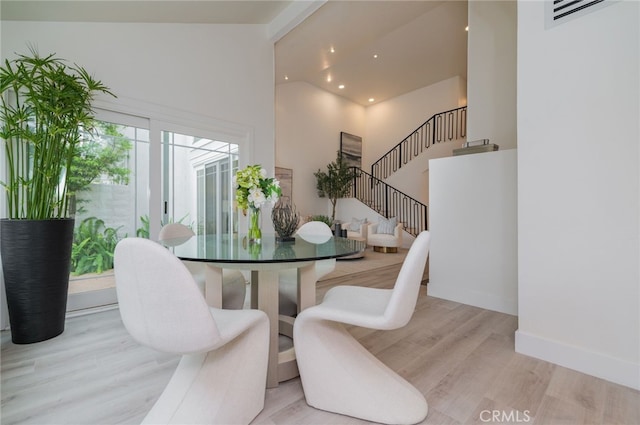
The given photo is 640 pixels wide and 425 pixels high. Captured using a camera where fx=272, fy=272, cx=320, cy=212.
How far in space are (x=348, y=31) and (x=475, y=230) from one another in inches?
151

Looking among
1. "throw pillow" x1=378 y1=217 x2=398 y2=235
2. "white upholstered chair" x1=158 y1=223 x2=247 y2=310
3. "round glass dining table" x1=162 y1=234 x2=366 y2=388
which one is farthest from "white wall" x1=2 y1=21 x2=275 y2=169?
"throw pillow" x1=378 y1=217 x2=398 y2=235

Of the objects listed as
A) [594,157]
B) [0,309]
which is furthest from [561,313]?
[0,309]

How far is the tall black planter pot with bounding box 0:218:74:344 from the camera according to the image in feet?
6.17

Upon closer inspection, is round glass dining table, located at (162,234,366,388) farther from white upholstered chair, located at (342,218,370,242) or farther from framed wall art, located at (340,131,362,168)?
framed wall art, located at (340,131,362,168)

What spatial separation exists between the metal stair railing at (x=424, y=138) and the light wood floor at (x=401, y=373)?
247 inches

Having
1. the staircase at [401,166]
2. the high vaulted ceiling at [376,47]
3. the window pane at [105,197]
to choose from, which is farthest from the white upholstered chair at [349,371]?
the staircase at [401,166]

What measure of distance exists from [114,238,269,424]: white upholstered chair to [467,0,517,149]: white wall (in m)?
3.46

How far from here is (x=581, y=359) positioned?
63.6 inches

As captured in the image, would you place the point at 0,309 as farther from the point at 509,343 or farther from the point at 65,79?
the point at 509,343

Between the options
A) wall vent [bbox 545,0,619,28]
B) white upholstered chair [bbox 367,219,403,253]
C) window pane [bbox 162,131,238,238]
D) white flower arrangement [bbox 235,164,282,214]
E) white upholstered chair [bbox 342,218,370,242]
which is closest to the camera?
wall vent [bbox 545,0,619,28]

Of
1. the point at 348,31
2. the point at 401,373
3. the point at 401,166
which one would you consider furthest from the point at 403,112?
the point at 401,373

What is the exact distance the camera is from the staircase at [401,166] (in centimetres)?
725

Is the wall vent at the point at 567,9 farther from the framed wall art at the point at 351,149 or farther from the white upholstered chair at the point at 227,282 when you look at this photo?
the framed wall art at the point at 351,149

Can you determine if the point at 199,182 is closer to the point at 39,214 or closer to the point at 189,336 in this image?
the point at 39,214
